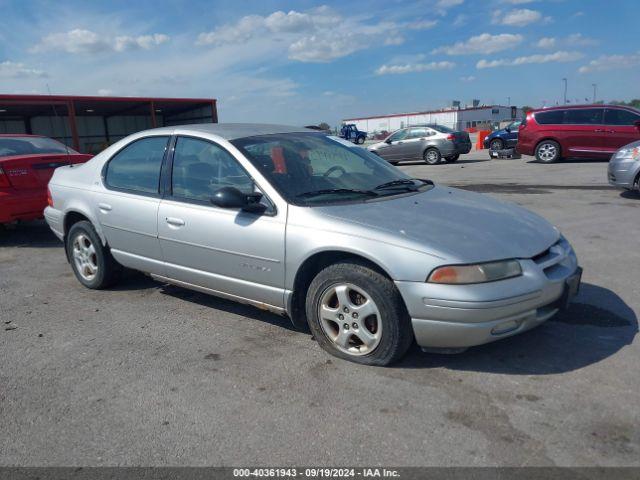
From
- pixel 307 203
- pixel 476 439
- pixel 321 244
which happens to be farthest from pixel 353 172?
pixel 476 439

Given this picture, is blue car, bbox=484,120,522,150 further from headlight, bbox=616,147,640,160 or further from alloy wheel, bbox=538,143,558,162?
headlight, bbox=616,147,640,160

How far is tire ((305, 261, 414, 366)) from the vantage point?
3236 mm

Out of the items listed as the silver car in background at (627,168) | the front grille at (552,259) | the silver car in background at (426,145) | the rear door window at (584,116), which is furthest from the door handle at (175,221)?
the silver car in background at (426,145)

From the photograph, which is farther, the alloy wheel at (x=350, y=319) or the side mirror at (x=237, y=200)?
the side mirror at (x=237, y=200)

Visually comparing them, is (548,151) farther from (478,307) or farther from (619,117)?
(478,307)

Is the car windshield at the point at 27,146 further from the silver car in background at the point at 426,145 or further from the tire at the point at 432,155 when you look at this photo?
the tire at the point at 432,155

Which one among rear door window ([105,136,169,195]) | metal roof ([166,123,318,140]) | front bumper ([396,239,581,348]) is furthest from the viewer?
rear door window ([105,136,169,195])

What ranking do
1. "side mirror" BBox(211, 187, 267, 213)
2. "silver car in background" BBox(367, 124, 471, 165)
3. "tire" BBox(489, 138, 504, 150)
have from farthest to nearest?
"tire" BBox(489, 138, 504, 150) < "silver car in background" BBox(367, 124, 471, 165) < "side mirror" BBox(211, 187, 267, 213)

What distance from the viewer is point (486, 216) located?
3.74 m

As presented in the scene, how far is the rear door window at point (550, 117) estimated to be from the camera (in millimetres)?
15617

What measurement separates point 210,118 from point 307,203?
97.2 feet

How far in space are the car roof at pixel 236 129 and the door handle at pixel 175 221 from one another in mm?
713

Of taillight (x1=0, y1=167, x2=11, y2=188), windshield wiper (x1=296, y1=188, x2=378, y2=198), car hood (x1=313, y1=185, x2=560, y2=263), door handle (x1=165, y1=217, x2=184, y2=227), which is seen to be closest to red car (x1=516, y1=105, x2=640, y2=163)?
car hood (x1=313, y1=185, x2=560, y2=263)

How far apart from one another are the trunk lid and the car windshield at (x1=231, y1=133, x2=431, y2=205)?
4374 mm
